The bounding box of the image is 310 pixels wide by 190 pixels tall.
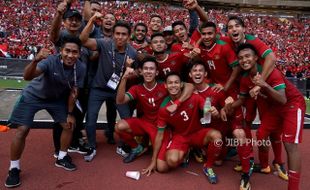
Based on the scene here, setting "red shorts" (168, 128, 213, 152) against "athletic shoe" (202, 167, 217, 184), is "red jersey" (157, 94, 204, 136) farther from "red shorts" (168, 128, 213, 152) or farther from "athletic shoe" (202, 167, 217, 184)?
"athletic shoe" (202, 167, 217, 184)

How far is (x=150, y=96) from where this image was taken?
4855mm

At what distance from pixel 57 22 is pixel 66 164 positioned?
206 cm

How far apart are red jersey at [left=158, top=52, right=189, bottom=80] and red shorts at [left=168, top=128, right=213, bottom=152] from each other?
3.57 feet

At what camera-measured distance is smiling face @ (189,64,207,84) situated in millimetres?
4546

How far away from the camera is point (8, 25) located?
2375cm

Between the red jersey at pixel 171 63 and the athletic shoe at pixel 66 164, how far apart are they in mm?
1957

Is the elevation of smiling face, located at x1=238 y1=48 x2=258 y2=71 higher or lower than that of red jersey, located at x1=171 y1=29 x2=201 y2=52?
lower

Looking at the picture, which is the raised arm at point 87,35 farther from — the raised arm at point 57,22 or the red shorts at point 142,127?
the red shorts at point 142,127

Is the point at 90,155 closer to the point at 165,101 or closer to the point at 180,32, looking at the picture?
the point at 165,101

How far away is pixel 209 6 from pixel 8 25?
22874 millimetres

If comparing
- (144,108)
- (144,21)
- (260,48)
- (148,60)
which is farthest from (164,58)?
(144,21)

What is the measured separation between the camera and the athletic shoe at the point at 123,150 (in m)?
5.05

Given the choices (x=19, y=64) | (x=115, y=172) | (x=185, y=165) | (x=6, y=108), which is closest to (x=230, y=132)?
(x=185, y=165)

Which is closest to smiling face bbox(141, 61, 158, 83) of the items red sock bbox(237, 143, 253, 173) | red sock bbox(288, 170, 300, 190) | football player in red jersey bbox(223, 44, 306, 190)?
football player in red jersey bbox(223, 44, 306, 190)
